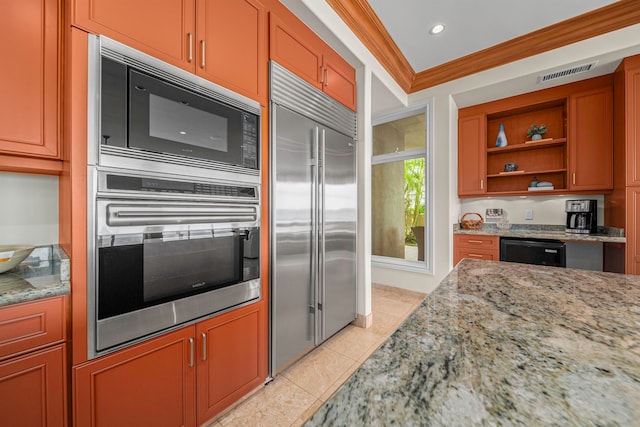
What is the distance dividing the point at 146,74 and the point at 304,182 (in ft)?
3.61

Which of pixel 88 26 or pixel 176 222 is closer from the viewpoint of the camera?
pixel 88 26

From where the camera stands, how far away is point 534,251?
2871 mm

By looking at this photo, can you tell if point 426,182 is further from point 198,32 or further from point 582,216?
point 198,32

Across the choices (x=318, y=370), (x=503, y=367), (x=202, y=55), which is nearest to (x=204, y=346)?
(x=318, y=370)

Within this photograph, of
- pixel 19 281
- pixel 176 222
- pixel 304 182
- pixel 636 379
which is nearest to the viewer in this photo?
pixel 636 379

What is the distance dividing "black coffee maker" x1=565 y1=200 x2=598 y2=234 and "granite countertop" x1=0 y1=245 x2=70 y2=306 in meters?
4.43

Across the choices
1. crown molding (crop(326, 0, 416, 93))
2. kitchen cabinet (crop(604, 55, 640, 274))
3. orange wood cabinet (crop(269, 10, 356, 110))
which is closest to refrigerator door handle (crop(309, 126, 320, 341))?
orange wood cabinet (crop(269, 10, 356, 110))

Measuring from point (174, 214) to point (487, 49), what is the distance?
3.65 metres

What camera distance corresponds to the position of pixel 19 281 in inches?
39.5

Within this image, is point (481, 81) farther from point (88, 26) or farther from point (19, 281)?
point (19, 281)

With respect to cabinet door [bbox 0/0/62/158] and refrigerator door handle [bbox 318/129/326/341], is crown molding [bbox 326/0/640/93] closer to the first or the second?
refrigerator door handle [bbox 318/129/326/341]

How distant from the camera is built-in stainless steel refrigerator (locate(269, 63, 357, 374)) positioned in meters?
1.76

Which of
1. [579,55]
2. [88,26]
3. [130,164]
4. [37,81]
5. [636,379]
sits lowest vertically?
[636,379]

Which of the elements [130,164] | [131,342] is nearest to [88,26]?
[130,164]
